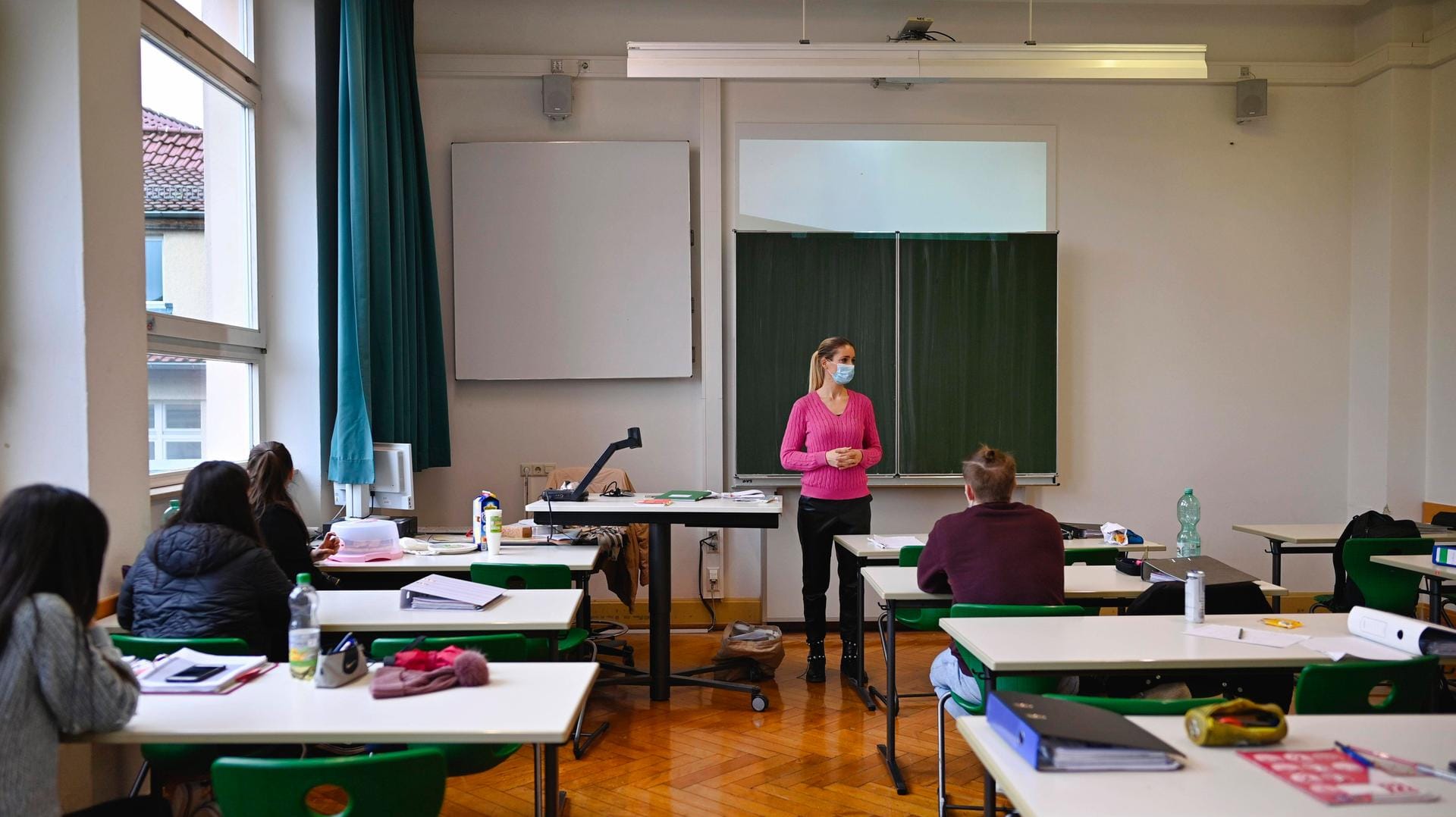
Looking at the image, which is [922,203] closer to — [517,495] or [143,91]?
[517,495]

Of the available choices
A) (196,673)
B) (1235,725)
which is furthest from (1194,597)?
(196,673)

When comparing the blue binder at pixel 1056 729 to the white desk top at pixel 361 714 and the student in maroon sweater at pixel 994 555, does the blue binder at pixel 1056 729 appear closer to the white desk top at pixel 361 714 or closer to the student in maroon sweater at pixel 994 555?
the white desk top at pixel 361 714

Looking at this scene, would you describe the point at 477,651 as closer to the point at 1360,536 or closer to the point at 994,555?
the point at 994,555

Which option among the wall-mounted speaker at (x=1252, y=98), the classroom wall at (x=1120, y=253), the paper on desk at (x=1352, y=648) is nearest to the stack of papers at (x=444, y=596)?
the paper on desk at (x=1352, y=648)

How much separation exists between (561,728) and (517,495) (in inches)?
153

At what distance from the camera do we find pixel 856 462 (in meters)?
4.54

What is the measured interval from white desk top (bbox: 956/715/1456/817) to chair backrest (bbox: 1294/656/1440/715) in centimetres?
19

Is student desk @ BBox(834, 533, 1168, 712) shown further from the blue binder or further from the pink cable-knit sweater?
the blue binder

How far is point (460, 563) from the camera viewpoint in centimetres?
359

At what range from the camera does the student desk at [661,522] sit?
4055mm

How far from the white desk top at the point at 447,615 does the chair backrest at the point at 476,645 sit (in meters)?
0.12

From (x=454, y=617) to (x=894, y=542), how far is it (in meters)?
2.10

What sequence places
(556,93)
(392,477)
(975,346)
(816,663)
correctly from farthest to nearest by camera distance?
(975,346) → (556,93) → (816,663) → (392,477)

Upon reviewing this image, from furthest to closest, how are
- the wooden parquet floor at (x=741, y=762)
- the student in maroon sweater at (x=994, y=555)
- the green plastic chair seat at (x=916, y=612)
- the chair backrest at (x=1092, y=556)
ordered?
1. the chair backrest at (x=1092, y=556)
2. the green plastic chair seat at (x=916, y=612)
3. the wooden parquet floor at (x=741, y=762)
4. the student in maroon sweater at (x=994, y=555)
